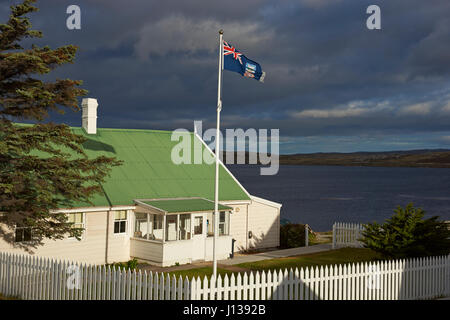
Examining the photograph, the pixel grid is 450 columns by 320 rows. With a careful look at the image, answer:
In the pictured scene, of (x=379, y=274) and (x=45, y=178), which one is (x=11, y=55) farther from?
(x=379, y=274)

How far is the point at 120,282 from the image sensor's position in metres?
14.7

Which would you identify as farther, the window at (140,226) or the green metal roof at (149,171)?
the green metal roof at (149,171)

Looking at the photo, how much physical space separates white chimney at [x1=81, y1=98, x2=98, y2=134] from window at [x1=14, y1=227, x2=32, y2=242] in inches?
323

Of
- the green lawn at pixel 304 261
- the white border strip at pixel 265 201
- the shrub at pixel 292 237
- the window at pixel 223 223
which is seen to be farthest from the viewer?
the shrub at pixel 292 237

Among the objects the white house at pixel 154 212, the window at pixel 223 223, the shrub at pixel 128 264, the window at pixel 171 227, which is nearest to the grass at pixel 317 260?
the white house at pixel 154 212

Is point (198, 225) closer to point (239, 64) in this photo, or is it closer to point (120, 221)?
point (120, 221)

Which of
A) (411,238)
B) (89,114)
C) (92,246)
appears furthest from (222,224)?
(411,238)

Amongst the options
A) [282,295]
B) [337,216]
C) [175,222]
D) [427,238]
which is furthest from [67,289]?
[337,216]

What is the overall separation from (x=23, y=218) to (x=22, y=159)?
2.13 meters

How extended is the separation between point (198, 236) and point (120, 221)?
4.17 metres

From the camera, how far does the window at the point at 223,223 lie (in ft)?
93.6

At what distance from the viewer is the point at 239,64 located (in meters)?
19.1

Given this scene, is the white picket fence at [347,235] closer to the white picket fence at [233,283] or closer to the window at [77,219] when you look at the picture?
the white picket fence at [233,283]

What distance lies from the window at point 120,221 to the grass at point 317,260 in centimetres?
624
